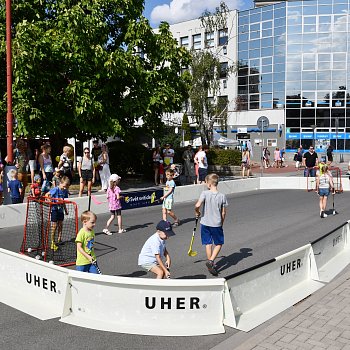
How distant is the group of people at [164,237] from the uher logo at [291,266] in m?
1.25

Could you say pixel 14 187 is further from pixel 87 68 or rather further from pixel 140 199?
pixel 87 68

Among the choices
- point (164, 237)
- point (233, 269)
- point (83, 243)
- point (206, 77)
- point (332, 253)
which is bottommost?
point (233, 269)

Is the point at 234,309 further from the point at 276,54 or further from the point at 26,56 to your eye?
the point at 276,54

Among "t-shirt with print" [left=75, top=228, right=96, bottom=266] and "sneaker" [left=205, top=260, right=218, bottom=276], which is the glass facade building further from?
"t-shirt with print" [left=75, top=228, right=96, bottom=266]

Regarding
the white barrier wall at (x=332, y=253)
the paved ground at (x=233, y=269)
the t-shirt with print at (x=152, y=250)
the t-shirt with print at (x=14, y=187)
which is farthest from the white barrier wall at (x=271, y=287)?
the t-shirt with print at (x=14, y=187)

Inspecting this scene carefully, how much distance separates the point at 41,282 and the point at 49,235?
3.02m

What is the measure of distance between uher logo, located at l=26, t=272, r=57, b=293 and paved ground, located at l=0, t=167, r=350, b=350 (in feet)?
1.46

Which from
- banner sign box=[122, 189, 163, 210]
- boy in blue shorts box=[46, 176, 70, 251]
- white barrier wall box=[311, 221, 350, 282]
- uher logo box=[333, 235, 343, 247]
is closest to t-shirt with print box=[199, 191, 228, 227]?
white barrier wall box=[311, 221, 350, 282]

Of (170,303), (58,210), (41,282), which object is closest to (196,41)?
(58,210)

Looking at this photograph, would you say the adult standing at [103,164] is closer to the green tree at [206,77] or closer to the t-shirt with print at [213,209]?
the t-shirt with print at [213,209]

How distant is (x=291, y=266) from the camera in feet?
22.0

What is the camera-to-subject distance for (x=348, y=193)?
20.1 meters

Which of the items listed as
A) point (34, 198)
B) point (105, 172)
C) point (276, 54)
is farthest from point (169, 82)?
point (276, 54)

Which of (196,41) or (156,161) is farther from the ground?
(196,41)
